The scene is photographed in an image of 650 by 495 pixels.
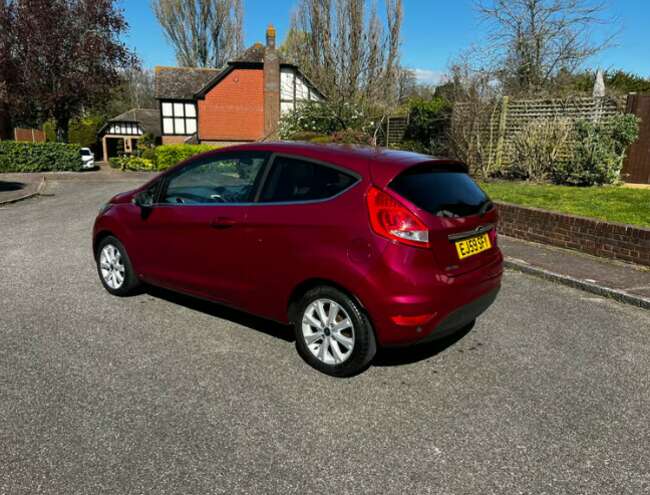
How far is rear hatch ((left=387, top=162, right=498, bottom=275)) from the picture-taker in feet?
10.8

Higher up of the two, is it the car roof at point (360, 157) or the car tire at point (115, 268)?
the car roof at point (360, 157)

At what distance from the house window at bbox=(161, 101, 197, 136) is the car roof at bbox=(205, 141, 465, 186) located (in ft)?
115

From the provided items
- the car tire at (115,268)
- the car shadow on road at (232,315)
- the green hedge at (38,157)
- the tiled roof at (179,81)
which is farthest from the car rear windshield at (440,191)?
the tiled roof at (179,81)

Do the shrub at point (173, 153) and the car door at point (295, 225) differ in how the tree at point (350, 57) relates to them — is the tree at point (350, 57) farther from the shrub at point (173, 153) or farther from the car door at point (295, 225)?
the car door at point (295, 225)

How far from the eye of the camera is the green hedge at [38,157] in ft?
74.3

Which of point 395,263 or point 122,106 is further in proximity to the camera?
point 122,106

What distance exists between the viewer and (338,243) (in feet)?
10.9

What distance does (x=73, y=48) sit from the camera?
2817cm

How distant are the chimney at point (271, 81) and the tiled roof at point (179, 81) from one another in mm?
7356

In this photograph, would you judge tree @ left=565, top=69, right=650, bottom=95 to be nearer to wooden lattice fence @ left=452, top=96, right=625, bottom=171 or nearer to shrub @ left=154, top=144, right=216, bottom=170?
wooden lattice fence @ left=452, top=96, right=625, bottom=171

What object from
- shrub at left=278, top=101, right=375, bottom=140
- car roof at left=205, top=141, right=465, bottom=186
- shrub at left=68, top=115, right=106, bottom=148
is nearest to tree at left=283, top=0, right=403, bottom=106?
shrub at left=278, top=101, right=375, bottom=140

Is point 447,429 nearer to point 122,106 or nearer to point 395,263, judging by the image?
point 395,263

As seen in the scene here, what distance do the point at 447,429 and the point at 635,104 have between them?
11.1 meters

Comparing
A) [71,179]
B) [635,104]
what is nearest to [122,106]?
[71,179]
